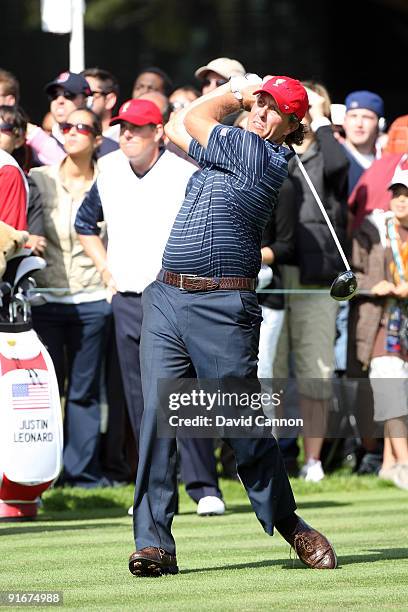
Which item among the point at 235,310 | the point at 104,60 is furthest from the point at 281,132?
the point at 104,60

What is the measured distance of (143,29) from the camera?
1870 cm

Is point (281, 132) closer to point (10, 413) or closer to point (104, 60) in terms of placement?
point (10, 413)

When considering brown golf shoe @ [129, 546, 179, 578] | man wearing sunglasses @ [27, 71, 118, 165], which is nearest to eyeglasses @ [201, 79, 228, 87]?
man wearing sunglasses @ [27, 71, 118, 165]

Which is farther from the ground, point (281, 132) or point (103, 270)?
point (281, 132)

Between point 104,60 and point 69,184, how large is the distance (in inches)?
246

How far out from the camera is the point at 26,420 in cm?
883

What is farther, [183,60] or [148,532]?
[183,60]

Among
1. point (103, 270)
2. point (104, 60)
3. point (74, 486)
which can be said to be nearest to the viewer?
point (103, 270)

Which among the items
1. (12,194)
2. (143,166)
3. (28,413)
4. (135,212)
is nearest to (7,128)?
(12,194)

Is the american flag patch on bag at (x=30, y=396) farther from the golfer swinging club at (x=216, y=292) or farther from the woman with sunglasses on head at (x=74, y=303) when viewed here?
the golfer swinging club at (x=216, y=292)

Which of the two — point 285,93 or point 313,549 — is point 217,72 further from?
point 313,549

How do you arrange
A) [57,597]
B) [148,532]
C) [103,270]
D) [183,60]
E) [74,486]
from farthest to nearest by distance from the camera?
1. [183,60]
2. [74,486]
3. [103,270]
4. [148,532]
5. [57,597]

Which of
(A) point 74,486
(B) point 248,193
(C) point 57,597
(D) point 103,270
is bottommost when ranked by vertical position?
(A) point 74,486

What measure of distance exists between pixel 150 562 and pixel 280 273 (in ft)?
16.1
